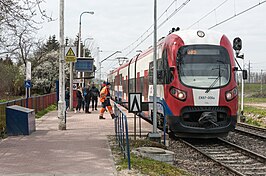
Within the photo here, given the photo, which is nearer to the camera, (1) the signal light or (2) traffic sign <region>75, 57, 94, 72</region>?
(1) the signal light

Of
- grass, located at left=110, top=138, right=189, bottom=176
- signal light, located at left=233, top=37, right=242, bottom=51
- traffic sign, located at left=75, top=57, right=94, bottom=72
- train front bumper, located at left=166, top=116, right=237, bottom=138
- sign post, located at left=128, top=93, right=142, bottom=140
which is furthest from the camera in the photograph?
traffic sign, located at left=75, top=57, right=94, bottom=72

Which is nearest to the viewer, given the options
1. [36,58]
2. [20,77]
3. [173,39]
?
[173,39]

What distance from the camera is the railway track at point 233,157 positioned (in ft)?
32.8

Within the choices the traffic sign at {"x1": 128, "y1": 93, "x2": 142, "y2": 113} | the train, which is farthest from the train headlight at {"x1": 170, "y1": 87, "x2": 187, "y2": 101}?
the traffic sign at {"x1": 128, "y1": 93, "x2": 142, "y2": 113}

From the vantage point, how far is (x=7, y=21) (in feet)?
42.5

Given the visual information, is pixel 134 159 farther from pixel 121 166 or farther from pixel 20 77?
pixel 20 77

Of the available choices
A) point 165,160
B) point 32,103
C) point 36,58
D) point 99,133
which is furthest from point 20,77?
point 165,160

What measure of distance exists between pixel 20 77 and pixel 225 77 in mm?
41772

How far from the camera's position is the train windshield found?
13336mm

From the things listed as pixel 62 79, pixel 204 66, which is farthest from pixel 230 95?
pixel 62 79

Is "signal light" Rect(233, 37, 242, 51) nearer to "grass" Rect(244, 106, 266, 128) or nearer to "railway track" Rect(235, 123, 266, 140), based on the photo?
"railway track" Rect(235, 123, 266, 140)

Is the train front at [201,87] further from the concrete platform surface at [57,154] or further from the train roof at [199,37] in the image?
the concrete platform surface at [57,154]

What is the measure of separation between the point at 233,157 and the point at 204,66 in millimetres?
3190

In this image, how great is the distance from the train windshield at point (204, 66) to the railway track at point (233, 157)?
6.42 ft
